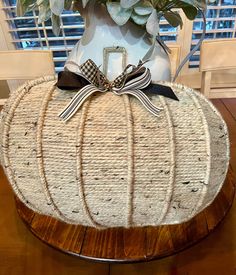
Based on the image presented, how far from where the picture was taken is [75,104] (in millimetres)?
396

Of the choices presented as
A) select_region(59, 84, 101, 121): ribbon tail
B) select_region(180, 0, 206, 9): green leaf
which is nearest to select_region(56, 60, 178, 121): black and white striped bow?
select_region(59, 84, 101, 121): ribbon tail

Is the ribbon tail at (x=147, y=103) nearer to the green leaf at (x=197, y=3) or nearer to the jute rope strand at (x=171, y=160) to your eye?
the jute rope strand at (x=171, y=160)

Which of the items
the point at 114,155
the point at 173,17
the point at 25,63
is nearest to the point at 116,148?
the point at 114,155

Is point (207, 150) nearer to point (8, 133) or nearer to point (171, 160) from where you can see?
point (171, 160)

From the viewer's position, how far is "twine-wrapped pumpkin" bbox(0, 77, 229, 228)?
381 mm

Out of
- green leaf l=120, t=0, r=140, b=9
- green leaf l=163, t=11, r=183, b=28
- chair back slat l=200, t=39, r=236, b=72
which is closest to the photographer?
green leaf l=120, t=0, r=140, b=9

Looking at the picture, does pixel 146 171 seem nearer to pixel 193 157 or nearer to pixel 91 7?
pixel 193 157

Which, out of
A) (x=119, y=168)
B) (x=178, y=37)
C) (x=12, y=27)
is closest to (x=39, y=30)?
(x=12, y=27)

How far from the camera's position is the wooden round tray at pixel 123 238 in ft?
1.42

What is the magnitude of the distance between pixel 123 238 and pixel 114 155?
174mm

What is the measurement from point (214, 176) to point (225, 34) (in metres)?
1.07

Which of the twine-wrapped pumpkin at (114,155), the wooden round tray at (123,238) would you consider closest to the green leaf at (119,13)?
the twine-wrapped pumpkin at (114,155)

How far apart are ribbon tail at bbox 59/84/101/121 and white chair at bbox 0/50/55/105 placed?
43cm

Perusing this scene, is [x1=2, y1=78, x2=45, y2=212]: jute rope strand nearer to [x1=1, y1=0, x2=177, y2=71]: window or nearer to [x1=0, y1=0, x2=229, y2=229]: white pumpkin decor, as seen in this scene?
[x1=0, y1=0, x2=229, y2=229]: white pumpkin decor
